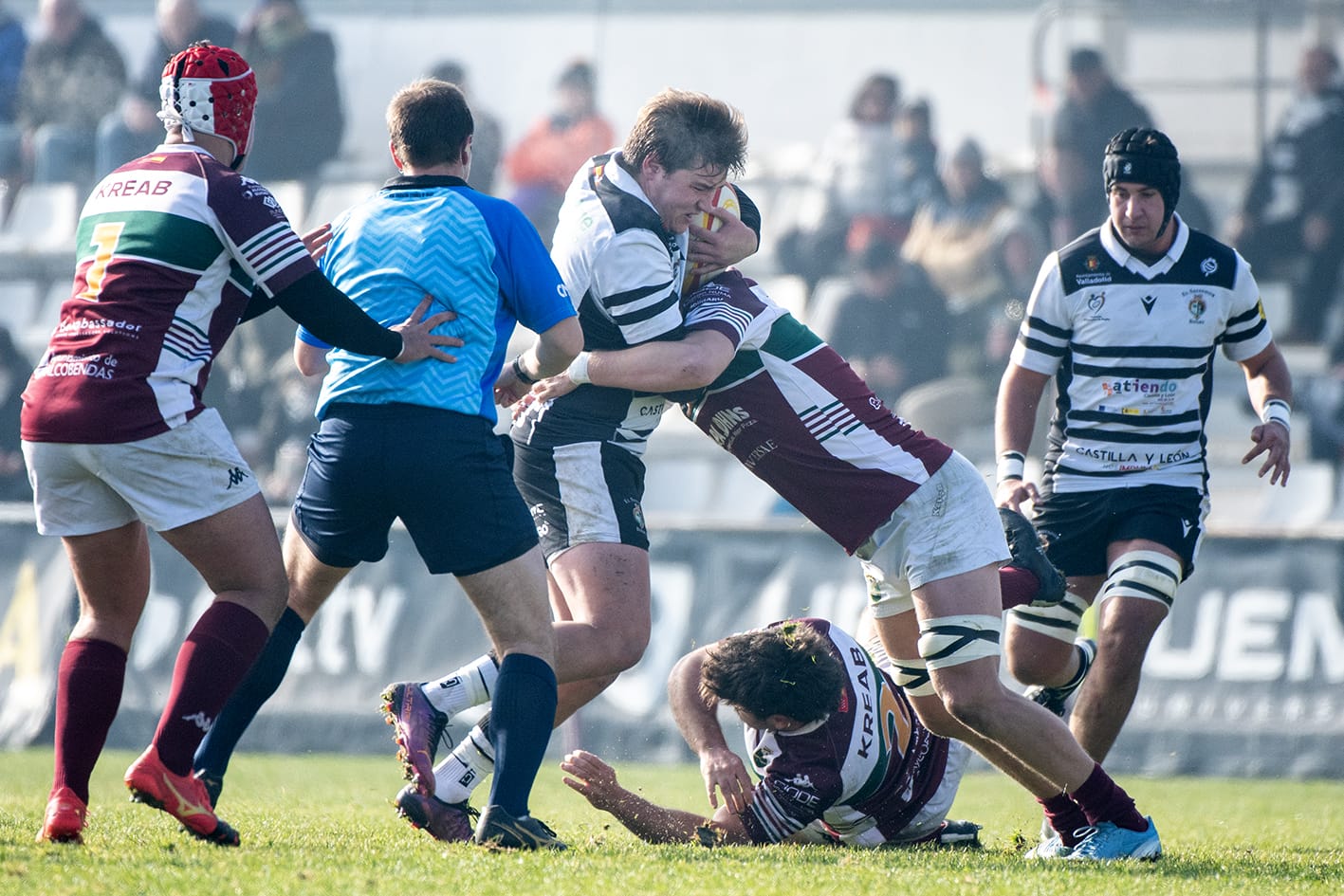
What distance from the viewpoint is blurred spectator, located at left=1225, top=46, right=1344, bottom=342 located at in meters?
12.0

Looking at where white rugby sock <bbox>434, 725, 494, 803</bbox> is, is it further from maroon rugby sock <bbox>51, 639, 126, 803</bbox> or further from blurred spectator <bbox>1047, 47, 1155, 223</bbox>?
blurred spectator <bbox>1047, 47, 1155, 223</bbox>

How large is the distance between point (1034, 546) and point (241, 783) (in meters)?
4.66

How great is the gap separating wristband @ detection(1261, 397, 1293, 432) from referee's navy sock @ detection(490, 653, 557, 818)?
3.14m

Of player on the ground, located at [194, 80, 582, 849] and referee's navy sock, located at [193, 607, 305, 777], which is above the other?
player on the ground, located at [194, 80, 582, 849]

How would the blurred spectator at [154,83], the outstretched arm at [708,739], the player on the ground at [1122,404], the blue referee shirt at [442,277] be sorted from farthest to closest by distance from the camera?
the blurred spectator at [154,83], the player on the ground at [1122,404], the outstretched arm at [708,739], the blue referee shirt at [442,277]

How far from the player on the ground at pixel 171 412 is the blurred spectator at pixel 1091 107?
845cm

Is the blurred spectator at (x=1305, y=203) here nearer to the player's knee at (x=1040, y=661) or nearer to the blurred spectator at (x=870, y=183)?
the blurred spectator at (x=870, y=183)

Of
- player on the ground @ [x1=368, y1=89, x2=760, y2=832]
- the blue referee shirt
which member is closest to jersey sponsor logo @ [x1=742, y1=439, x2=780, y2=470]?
player on the ground @ [x1=368, y1=89, x2=760, y2=832]

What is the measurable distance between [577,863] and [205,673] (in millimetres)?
1162

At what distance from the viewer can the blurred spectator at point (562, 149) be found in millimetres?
13641

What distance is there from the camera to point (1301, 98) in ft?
40.3

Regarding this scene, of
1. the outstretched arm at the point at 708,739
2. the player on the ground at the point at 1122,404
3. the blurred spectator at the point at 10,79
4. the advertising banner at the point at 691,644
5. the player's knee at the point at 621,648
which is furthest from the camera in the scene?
the blurred spectator at the point at 10,79

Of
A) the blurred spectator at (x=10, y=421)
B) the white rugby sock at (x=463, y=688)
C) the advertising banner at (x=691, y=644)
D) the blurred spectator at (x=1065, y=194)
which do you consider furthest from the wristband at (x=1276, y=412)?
the blurred spectator at (x=10, y=421)

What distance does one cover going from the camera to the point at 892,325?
12.1 metres
